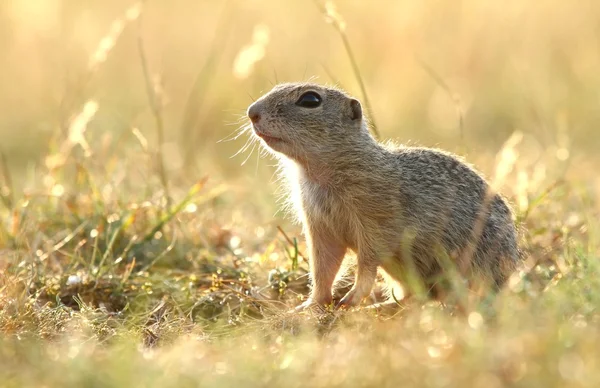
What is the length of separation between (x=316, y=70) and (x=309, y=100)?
6.99m

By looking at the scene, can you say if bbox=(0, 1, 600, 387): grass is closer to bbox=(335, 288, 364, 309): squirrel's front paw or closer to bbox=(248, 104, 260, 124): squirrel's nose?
bbox=(335, 288, 364, 309): squirrel's front paw

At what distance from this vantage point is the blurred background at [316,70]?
9.90m

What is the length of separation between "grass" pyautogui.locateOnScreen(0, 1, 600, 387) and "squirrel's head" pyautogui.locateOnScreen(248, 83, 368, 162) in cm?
74

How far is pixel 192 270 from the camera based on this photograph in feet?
18.8

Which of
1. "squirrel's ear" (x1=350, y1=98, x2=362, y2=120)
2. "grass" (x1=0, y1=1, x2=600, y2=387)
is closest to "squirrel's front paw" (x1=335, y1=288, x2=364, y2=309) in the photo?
"grass" (x1=0, y1=1, x2=600, y2=387)

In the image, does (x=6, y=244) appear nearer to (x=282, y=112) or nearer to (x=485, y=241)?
(x=282, y=112)

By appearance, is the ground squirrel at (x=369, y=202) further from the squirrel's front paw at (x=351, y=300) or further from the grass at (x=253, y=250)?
the grass at (x=253, y=250)

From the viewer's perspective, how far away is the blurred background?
990cm

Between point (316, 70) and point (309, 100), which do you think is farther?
point (316, 70)

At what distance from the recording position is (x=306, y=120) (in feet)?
16.3

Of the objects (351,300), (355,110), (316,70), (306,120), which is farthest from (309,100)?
(316,70)

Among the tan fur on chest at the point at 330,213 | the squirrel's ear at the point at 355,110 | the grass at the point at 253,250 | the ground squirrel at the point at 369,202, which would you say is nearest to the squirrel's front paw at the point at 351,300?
the ground squirrel at the point at 369,202

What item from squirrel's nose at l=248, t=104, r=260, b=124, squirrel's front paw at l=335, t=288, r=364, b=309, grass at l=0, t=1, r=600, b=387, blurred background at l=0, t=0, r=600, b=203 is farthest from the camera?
blurred background at l=0, t=0, r=600, b=203

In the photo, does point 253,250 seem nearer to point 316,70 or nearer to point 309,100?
point 309,100
